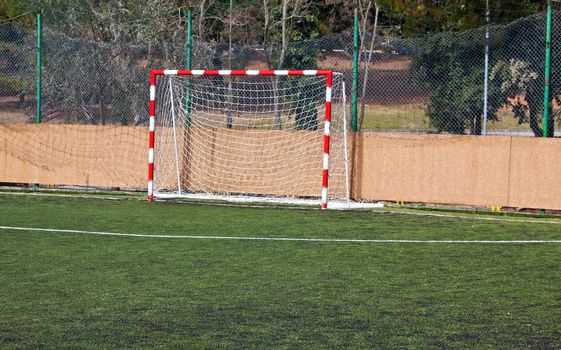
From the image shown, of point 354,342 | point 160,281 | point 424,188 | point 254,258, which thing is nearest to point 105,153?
point 424,188


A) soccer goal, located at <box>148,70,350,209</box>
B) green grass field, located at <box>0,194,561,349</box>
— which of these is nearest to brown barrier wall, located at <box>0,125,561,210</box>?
soccer goal, located at <box>148,70,350,209</box>

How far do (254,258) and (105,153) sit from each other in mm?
7163

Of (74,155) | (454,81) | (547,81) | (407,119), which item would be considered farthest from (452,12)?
(74,155)

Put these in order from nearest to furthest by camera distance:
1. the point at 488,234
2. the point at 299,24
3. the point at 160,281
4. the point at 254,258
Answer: the point at 160,281 → the point at 254,258 → the point at 488,234 → the point at 299,24

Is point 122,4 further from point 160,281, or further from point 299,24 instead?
point 160,281

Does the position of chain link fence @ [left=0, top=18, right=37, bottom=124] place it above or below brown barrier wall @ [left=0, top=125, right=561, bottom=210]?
above

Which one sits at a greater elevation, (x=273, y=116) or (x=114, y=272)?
(x=273, y=116)

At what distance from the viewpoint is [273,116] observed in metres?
15.2

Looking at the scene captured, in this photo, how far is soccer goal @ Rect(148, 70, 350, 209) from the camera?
14.6 metres

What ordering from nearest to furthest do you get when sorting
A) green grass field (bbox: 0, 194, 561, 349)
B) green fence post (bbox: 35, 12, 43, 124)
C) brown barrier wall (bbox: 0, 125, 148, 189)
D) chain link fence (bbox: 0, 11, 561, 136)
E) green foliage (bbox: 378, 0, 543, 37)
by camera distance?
green grass field (bbox: 0, 194, 561, 349) < chain link fence (bbox: 0, 11, 561, 136) < brown barrier wall (bbox: 0, 125, 148, 189) < green fence post (bbox: 35, 12, 43, 124) < green foliage (bbox: 378, 0, 543, 37)

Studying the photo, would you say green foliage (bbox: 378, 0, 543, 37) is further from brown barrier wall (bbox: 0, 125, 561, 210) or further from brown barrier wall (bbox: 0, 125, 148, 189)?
brown barrier wall (bbox: 0, 125, 148, 189)

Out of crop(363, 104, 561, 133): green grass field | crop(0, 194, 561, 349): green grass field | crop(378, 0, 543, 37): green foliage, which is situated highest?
crop(378, 0, 543, 37): green foliage

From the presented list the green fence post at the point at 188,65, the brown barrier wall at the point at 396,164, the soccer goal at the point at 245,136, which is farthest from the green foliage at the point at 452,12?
the green fence post at the point at 188,65

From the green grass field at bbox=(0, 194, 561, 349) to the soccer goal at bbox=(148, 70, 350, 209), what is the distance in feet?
7.19
